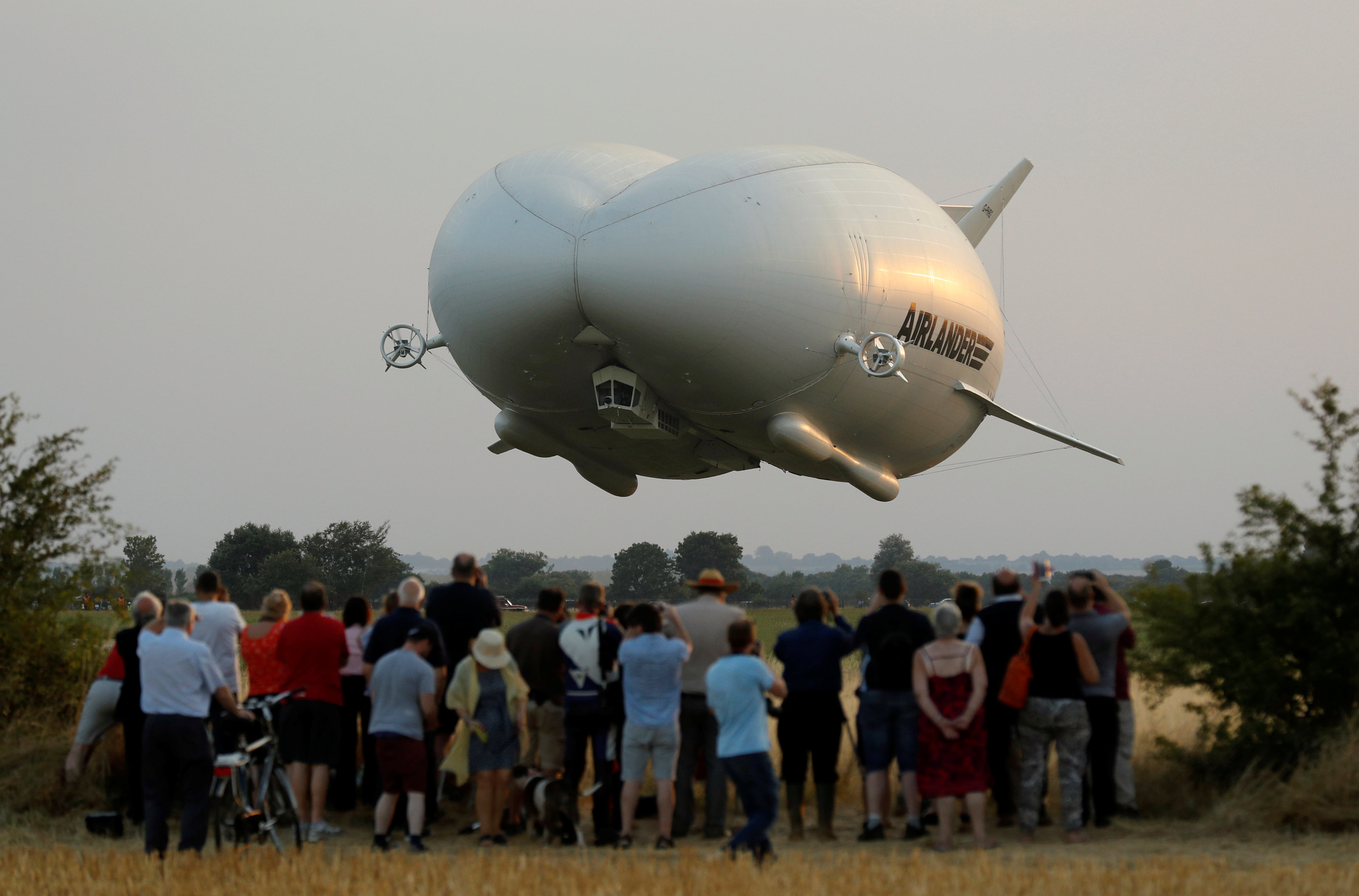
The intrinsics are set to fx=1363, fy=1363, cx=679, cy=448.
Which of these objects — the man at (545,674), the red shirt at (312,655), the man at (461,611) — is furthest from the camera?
the man at (461,611)

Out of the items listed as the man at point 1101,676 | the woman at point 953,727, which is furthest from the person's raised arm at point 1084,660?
the woman at point 953,727

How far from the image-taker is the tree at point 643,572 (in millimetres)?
105938

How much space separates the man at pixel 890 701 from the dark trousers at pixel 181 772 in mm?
5487

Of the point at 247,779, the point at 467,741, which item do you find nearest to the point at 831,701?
the point at 467,741

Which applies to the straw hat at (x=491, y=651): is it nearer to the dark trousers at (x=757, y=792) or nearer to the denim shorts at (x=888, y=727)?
the dark trousers at (x=757, y=792)

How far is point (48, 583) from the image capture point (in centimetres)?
1641

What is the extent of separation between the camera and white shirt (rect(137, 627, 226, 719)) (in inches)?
420

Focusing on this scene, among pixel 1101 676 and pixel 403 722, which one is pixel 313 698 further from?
pixel 1101 676

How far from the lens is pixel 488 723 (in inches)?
460

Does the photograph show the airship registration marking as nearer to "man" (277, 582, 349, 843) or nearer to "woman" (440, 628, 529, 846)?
"woman" (440, 628, 529, 846)

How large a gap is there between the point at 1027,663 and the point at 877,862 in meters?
2.23

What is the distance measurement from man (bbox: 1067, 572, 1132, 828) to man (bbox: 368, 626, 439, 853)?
5629 mm

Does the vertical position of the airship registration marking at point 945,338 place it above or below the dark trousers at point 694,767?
above

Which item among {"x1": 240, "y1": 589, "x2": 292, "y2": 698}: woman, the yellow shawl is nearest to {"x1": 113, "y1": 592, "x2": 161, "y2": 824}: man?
{"x1": 240, "y1": 589, "x2": 292, "y2": 698}: woman
